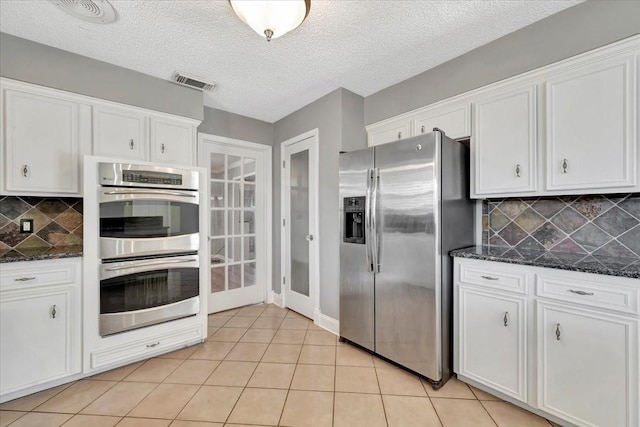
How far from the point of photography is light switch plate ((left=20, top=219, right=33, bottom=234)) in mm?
2225

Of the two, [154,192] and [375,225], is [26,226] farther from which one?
[375,225]

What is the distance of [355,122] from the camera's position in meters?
2.91

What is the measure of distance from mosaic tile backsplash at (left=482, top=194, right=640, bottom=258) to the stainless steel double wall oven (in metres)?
2.60

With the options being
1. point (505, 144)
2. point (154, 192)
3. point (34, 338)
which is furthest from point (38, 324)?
point (505, 144)

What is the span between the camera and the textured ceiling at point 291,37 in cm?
174

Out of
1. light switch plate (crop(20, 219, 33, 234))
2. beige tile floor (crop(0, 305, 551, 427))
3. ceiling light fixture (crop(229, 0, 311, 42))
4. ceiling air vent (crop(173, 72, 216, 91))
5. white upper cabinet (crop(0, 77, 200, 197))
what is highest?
ceiling air vent (crop(173, 72, 216, 91))

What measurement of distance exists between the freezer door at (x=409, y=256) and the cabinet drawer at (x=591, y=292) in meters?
0.60

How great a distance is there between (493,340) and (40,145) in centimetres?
357

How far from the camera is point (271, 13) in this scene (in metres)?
1.43

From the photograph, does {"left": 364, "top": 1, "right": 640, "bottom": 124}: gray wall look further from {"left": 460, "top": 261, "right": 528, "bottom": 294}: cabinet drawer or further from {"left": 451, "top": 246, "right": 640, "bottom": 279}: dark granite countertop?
A: {"left": 460, "top": 261, "right": 528, "bottom": 294}: cabinet drawer

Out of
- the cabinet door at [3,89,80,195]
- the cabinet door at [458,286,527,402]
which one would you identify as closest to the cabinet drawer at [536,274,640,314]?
the cabinet door at [458,286,527,402]

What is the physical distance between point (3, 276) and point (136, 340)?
3.10ft

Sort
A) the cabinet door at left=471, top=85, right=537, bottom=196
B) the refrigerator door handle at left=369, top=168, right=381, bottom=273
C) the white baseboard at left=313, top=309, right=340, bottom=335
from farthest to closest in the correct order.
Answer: the white baseboard at left=313, top=309, right=340, bottom=335 → the refrigerator door handle at left=369, top=168, right=381, bottom=273 → the cabinet door at left=471, top=85, right=537, bottom=196

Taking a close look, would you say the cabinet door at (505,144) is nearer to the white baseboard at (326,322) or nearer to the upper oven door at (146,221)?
the white baseboard at (326,322)
